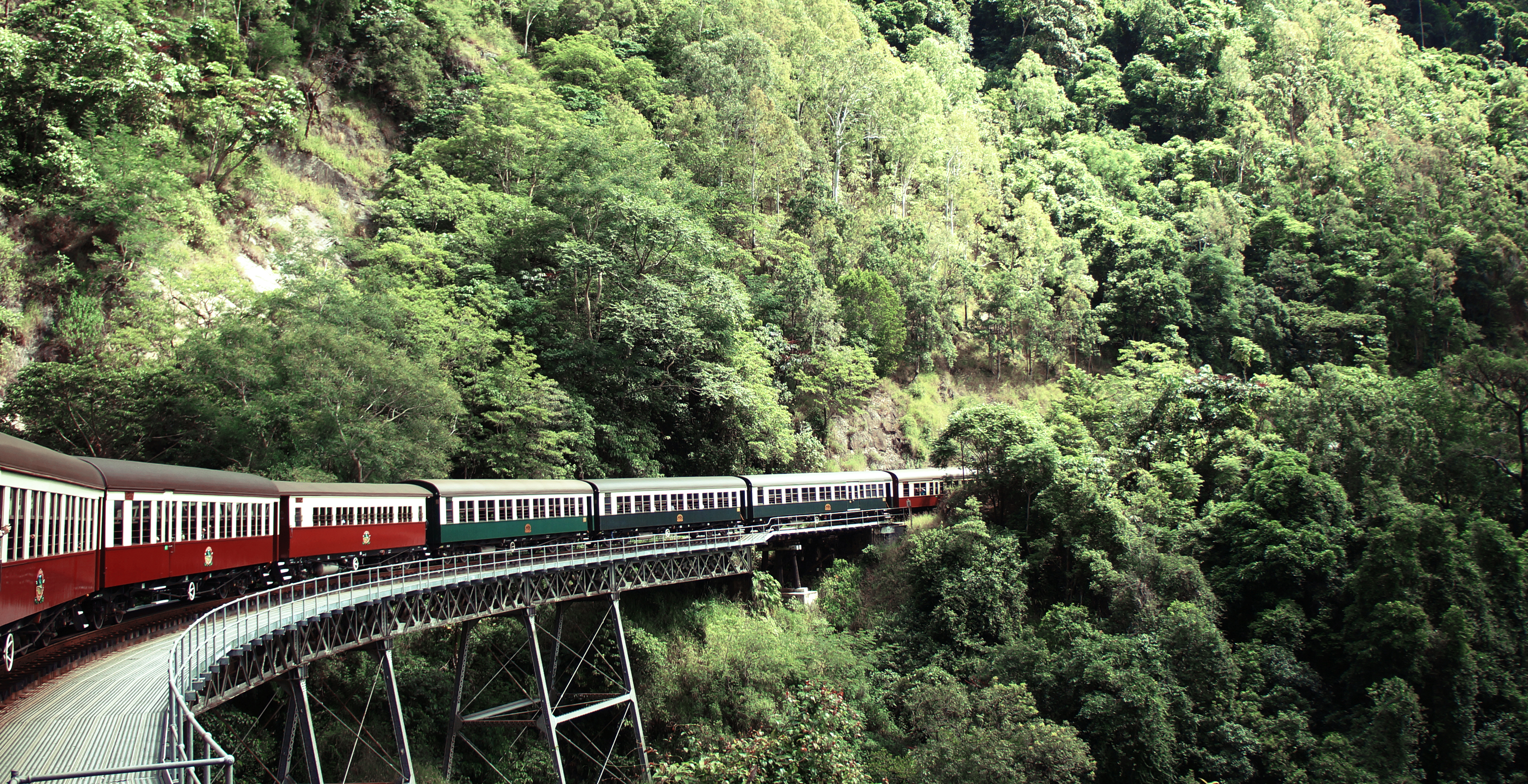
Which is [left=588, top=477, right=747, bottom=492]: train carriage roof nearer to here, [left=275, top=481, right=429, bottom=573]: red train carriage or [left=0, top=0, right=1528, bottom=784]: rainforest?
[left=0, top=0, right=1528, bottom=784]: rainforest

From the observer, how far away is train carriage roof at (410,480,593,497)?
982 inches

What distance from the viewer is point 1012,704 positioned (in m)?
25.6

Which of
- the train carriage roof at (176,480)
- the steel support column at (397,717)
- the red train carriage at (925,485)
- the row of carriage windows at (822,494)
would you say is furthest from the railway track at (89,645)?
the red train carriage at (925,485)

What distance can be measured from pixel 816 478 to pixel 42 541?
24.6m

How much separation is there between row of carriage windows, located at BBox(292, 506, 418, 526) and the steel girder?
7.82 feet

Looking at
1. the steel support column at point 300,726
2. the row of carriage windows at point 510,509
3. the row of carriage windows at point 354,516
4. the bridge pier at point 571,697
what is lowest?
the bridge pier at point 571,697

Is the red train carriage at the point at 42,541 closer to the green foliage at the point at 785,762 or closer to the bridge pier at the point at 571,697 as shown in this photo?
the bridge pier at the point at 571,697

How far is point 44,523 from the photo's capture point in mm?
12953

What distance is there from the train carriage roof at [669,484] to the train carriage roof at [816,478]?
2.46ft

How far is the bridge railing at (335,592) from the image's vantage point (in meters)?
9.41

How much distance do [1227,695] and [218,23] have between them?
4314cm

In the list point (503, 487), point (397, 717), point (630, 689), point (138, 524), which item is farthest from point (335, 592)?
point (630, 689)

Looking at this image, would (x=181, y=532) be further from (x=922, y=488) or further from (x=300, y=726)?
(x=922, y=488)

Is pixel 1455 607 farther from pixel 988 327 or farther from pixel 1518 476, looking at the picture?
pixel 988 327
